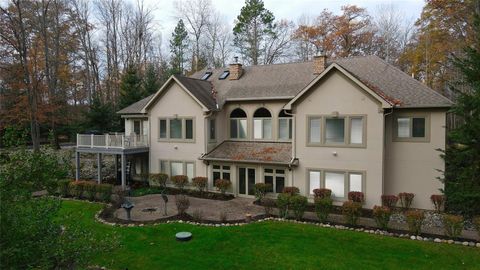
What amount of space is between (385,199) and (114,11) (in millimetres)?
38980

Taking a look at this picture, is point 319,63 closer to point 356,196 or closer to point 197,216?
point 356,196

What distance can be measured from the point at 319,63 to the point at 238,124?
5.98m

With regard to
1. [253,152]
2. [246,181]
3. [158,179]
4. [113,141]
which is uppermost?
[113,141]

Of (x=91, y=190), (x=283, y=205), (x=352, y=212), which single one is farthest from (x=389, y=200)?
(x=91, y=190)

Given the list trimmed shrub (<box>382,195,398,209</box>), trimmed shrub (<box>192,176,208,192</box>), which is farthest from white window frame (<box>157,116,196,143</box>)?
trimmed shrub (<box>382,195,398,209</box>)

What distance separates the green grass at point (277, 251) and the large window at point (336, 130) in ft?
16.3

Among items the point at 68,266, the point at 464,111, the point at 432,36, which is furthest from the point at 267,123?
the point at 432,36

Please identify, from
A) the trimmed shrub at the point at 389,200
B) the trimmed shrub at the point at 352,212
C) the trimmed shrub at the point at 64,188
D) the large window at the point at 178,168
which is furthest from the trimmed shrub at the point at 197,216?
the trimmed shrub at the point at 64,188

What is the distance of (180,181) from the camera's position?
2017 cm

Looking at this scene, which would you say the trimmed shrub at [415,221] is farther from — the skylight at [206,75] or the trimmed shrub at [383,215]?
the skylight at [206,75]

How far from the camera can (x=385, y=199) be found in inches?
596

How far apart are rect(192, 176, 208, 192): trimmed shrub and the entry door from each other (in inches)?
79.7

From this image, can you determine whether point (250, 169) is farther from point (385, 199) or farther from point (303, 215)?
point (385, 199)

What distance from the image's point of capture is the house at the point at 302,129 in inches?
608
